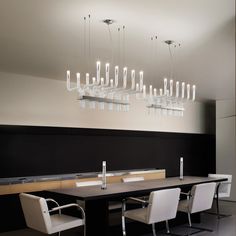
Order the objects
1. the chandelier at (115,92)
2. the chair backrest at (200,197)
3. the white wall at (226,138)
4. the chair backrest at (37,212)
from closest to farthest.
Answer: the chair backrest at (37,212)
the chandelier at (115,92)
the chair backrest at (200,197)
the white wall at (226,138)

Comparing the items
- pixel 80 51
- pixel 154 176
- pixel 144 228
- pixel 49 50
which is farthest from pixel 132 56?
pixel 154 176

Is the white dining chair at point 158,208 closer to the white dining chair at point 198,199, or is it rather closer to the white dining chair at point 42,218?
the white dining chair at point 198,199

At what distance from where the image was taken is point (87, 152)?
269 inches

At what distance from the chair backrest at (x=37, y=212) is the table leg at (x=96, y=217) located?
0.60 m

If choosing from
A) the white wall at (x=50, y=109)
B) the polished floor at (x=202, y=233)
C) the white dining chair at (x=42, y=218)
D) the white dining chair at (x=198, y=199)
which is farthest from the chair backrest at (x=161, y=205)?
the white wall at (x=50, y=109)

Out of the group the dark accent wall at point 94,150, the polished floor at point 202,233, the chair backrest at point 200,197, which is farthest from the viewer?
the dark accent wall at point 94,150

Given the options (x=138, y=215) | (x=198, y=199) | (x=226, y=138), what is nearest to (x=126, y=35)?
(x=138, y=215)

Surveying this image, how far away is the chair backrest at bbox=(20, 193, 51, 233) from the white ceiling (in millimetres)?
1804

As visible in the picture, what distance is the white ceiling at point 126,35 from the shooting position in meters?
3.23

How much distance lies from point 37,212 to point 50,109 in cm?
285

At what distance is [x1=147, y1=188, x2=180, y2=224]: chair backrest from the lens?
13.8 feet

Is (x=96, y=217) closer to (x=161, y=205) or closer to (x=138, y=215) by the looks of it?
(x=138, y=215)

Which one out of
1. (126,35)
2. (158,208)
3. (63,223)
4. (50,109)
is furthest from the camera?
(50,109)

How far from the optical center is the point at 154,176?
803 centimetres
